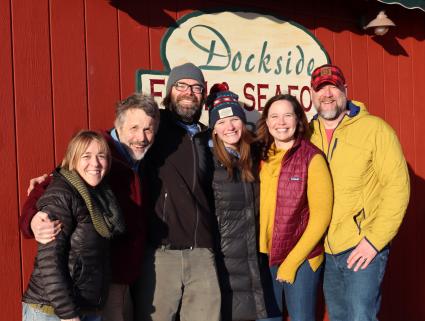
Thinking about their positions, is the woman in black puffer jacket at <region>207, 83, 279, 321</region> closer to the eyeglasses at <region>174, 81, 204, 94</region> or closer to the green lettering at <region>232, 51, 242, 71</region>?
the eyeglasses at <region>174, 81, 204, 94</region>

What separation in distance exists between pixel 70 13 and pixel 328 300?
234 cm

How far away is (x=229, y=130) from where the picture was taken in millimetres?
3021

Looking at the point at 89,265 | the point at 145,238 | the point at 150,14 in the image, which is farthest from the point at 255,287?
the point at 150,14

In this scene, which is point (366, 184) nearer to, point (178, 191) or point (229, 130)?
point (229, 130)

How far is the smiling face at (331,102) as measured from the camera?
121 inches

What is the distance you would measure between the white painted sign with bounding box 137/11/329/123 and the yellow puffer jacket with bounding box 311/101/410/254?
100 centimetres

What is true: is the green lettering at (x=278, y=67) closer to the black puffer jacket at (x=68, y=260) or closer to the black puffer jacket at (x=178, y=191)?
the black puffer jacket at (x=178, y=191)

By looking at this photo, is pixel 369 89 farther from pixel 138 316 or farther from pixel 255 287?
pixel 138 316

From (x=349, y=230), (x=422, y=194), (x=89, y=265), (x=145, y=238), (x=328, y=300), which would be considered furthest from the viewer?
(x=422, y=194)

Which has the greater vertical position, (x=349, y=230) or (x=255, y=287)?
(x=349, y=230)

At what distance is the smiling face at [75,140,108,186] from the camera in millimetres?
2338

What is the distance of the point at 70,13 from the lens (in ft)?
10.0

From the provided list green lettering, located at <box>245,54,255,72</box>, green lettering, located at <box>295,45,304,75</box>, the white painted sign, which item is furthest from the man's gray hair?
green lettering, located at <box>295,45,304,75</box>

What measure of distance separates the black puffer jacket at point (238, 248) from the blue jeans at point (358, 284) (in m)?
0.46
